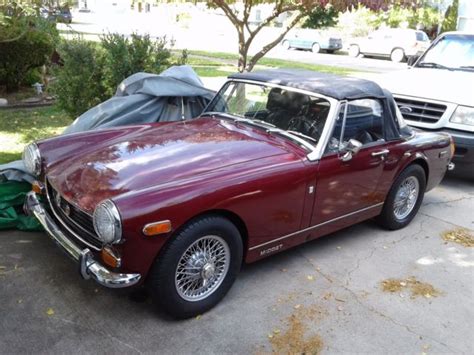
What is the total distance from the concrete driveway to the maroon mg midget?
0.90 feet

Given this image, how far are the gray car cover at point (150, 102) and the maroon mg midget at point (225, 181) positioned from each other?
2.96 feet

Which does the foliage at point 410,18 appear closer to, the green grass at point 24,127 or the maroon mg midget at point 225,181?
the green grass at point 24,127

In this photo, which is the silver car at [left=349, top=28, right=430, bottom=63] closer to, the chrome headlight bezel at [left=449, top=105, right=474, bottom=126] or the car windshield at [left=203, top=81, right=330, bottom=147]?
the chrome headlight bezel at [left=449, top=105, right=474, bottom=126]

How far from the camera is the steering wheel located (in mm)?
4082

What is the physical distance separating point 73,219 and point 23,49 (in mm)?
7793

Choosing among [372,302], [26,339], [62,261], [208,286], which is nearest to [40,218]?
[62,261]

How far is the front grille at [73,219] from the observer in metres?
3.18

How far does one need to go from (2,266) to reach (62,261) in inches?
18.2

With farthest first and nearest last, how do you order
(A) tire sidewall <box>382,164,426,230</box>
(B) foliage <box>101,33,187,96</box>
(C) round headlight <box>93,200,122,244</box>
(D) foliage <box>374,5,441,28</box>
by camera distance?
1. (D) foliage <box>374,5,441,28</box>
2. (B) foliage <box>101,33,187,96</box>
3. (A) tire sidewall <box>382,164,426,230</box>
4. (C) round headlight <box>93,200,122,244</box>

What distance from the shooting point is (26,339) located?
3.05m

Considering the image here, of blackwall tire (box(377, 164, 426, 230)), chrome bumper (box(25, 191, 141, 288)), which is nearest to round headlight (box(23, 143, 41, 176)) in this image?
chrome bumper (box(25, 191, 141, 288))

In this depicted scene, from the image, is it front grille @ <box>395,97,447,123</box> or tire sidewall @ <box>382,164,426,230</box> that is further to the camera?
front grille @ <box>395,97,447,123</box>

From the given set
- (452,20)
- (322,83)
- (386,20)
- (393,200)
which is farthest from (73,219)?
(386,20)

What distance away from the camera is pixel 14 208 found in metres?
4.50
